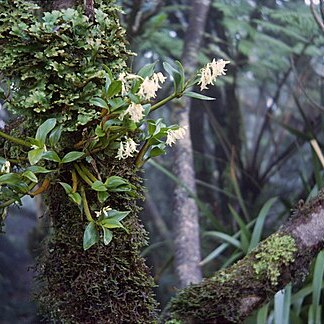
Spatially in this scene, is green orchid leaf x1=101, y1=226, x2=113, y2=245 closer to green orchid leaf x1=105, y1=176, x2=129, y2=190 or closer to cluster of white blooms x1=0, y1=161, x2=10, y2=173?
green orchid leaf x1=105, y1=176, x2=129, y2=190

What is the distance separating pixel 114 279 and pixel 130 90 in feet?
0.90

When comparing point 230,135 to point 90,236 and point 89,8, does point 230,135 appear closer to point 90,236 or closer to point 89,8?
point 89,8

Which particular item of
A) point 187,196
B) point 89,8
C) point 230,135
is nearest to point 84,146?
point 89,8

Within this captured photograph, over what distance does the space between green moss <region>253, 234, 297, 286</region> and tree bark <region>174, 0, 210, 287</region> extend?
0.88m

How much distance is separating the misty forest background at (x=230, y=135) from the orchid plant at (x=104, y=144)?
1.03 meters

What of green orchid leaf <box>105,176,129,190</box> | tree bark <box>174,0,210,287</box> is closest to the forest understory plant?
green orchid leaf <box>105,176,129,190</box>

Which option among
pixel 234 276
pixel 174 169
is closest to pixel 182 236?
pixel 174 169

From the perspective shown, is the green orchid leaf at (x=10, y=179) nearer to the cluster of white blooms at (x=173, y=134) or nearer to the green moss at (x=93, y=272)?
the green moss at (x=93, y=272)

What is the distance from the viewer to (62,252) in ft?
2.40

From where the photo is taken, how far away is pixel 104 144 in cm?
70

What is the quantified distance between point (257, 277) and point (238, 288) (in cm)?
3

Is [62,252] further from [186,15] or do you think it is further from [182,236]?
→ [186,15]

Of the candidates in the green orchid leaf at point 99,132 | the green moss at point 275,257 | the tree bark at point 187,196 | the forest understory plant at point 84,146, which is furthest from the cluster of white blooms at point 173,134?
the tree bark at point 187,196

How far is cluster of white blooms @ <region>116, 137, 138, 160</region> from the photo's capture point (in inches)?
27.6
